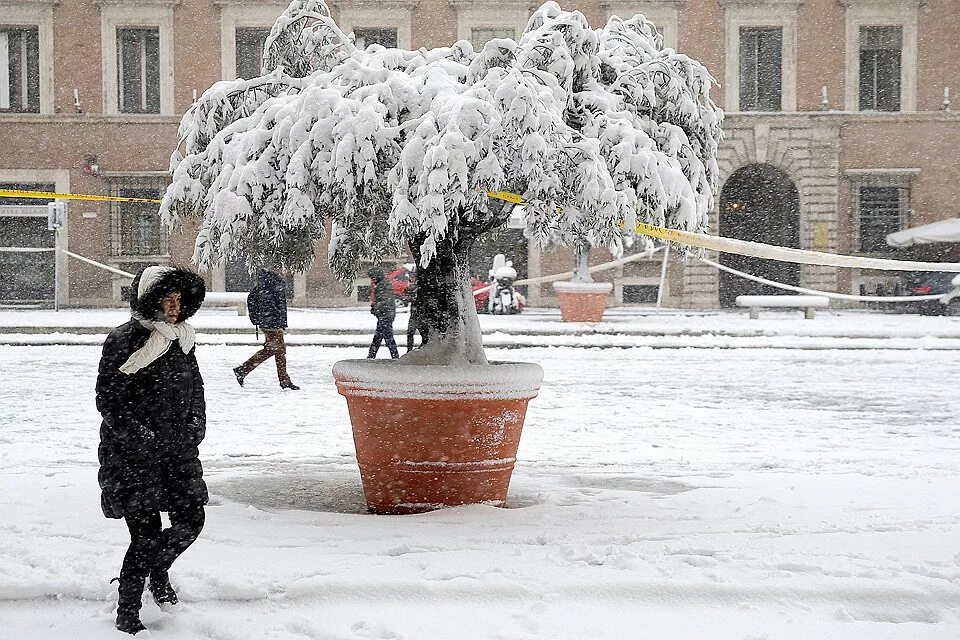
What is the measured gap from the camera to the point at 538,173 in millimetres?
4977

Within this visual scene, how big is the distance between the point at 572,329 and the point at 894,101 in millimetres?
15106

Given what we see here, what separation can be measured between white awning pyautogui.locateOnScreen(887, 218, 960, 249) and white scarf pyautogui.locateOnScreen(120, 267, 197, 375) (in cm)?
2566

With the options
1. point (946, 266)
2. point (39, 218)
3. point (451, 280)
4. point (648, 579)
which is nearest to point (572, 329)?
point (946, 266)

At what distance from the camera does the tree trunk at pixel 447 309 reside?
5.71 m

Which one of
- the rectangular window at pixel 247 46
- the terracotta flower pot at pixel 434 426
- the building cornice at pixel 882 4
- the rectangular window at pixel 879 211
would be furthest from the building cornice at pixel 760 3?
the terracotta flower pot at pixel 434 426

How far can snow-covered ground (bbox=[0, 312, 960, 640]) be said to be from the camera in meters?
4.02

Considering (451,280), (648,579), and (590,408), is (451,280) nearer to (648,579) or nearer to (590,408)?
(648,579)

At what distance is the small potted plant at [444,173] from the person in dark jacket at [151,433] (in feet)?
4.32

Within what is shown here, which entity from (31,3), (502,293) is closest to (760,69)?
(502,293)

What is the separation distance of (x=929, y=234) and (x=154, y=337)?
26022 millimetres

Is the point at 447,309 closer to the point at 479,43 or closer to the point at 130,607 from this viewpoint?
the point at 130,607

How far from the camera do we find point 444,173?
15.9 feet

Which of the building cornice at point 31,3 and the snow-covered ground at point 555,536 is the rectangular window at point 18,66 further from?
the snow-covered ground at point 555,536

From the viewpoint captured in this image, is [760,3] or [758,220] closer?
[760,3]
